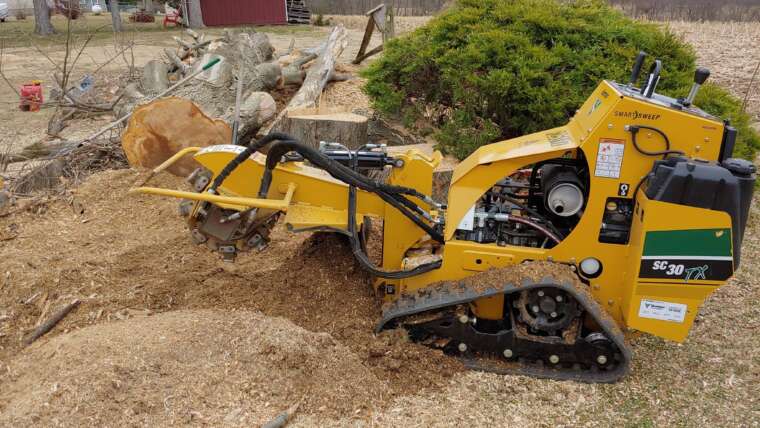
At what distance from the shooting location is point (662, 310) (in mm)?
3748

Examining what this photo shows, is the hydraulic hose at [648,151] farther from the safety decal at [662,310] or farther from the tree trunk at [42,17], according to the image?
the tree trunk at [42,17]

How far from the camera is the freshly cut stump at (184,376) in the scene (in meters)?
3.32

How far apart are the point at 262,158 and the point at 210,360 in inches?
52.9

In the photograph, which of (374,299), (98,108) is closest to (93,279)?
(374,299)

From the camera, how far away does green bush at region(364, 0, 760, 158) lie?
643 centimetres

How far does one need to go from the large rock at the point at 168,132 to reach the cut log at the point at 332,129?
0.78 m

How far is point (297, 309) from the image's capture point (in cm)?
435

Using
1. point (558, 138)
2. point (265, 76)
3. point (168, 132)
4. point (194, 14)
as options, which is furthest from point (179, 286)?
point (194, 14)

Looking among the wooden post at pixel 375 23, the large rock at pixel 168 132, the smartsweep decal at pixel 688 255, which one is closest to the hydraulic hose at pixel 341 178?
the smartsweep decal at pixel 688 255

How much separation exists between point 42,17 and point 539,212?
2731 centimetres

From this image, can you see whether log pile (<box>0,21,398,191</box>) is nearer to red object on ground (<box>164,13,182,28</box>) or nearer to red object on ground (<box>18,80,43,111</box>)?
red object on ground (<box>18,80,43,111</box>)

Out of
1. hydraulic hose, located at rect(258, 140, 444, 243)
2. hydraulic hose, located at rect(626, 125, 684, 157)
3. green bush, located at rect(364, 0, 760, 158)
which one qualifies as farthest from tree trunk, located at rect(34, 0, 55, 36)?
hydraulic hose, located at rect(626, 125, 684, 157)

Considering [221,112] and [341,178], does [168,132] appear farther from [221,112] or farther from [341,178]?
[341,178]

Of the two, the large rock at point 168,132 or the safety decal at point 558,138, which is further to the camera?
the large rock at point 168,132
